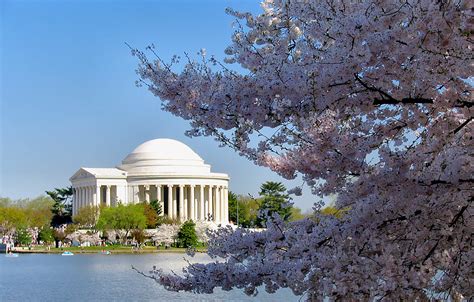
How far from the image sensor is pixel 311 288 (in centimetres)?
626

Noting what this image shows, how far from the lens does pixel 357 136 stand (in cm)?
599

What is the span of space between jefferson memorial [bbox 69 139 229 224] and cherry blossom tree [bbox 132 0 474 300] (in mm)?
100055

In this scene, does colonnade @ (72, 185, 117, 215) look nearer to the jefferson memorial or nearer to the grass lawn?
the jefferson memorial

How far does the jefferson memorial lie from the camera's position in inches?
4245

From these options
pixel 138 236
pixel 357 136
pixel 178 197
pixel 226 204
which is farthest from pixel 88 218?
pixel 357 136

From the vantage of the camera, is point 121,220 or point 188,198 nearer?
point 121,220

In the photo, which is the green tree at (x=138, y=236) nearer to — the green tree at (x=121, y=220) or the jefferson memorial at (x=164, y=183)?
the green tree at (x=121, y=220)

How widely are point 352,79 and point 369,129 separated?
470 millimetres

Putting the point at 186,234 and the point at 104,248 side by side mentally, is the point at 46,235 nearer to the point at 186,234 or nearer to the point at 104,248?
the point at 104,248

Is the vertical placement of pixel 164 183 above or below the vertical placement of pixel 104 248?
above

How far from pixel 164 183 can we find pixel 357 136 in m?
101

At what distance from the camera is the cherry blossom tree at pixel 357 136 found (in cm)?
559

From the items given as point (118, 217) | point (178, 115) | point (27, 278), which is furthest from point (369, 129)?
point (118, 217)

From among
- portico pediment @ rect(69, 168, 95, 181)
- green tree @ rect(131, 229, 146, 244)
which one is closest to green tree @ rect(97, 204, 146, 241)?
green tree @ rect(131, 229, 146, 244)
